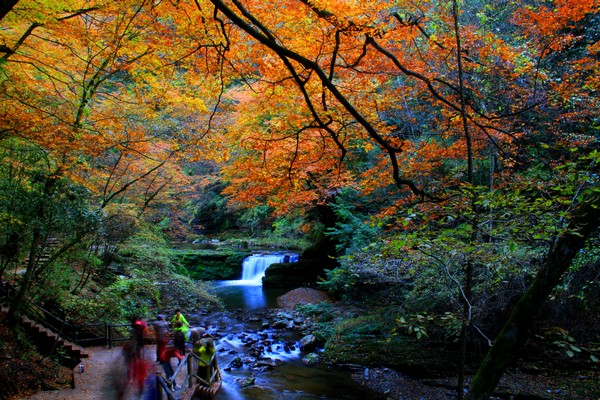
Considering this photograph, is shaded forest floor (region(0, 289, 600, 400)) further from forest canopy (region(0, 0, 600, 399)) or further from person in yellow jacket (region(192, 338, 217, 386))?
person in yellow jacket (region(192, 338, 217, 386))

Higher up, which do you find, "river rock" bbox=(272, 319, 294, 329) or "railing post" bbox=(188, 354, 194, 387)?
"railing post" bbox=(188, 354, 194, 387)

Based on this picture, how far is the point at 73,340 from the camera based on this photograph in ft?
33.3

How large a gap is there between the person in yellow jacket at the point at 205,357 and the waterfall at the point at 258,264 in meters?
13.4

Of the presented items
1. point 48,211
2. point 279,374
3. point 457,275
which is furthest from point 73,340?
point 457,275

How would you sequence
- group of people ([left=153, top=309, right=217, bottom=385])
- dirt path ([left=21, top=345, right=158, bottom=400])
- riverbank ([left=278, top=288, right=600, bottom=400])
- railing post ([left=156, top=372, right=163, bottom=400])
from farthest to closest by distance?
riverbank ([left=278, top=288, right=600, bottom=400]), group of people ([left=153, top=309, right=217, bottom=385]), dirt path ([left=21, top=345, right=158, bottom=400]), railing post ([left=156, top=372, right=163, bottom=400])

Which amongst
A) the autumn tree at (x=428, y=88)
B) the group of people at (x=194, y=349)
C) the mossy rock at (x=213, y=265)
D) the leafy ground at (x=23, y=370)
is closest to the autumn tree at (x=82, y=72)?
the leafy ground at (x=23, y=370)

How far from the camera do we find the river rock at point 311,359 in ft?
33.3

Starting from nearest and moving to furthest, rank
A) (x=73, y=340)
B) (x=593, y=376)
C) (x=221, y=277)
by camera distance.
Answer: (x=593, y=376), (x=73, y=340), (x=221, y=277)

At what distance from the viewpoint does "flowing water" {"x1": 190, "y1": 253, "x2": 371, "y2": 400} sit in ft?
28.1

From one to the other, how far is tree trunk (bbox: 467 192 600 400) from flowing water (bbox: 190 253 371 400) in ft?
15.5

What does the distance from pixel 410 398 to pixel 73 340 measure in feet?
29.6

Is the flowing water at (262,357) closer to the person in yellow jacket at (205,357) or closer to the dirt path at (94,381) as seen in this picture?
the person in yellow jacket at (205,357)

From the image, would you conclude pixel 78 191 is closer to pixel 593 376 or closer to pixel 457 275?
pixel 457 275

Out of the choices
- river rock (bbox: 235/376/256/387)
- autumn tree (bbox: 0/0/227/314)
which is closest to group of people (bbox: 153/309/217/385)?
river rock (bbox: 235/376/256/387)
